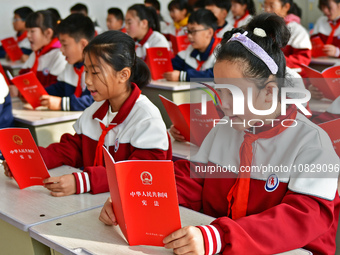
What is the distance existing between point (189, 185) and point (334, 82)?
4.95ft

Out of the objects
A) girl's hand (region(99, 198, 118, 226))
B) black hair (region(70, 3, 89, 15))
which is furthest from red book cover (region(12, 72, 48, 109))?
black hair (region(70, 3, 89, 15))

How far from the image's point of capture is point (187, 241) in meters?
1.02

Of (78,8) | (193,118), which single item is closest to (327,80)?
(193,118)

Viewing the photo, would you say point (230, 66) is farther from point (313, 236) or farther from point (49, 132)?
point (49, 132)

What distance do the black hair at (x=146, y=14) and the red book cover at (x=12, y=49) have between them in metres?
1.72

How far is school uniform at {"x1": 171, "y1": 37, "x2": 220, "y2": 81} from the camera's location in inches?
137

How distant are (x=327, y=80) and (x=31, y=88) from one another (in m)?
1.75

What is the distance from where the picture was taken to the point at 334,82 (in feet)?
8.40

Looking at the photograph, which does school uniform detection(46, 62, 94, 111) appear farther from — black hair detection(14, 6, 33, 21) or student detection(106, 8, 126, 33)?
black hair detection(14, 6, 33, 21)

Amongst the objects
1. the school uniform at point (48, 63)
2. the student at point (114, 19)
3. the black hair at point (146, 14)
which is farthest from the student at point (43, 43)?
the student at point (114, 19)

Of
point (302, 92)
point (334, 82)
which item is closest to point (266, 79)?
point (302, 92)

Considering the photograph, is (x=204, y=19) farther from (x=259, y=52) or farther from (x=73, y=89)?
(x=259, y=52)

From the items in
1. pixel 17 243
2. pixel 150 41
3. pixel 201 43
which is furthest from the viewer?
pixel 150 41

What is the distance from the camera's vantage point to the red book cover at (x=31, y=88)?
8.68ft
